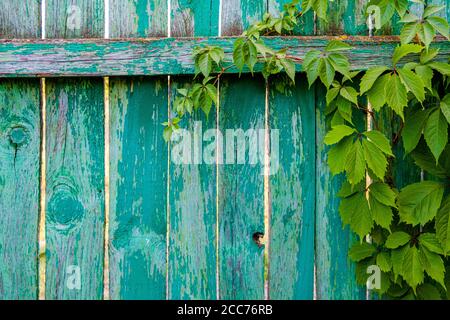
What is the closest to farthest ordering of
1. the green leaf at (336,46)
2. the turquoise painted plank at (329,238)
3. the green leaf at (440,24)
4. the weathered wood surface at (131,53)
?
the green leaf at (440,24) → the green leaf at (336,46) → the weathered wood surface at (131,53) → the turquoise painted plank at (329,238)

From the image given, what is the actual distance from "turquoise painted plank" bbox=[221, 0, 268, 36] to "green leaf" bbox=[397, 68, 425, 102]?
0.50 m

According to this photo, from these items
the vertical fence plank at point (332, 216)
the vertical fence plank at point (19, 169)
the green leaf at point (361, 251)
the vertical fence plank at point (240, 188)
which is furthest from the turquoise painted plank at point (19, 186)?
the green leaf at point (361, 251)

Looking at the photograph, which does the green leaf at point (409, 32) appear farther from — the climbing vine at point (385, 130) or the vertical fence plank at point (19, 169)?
the vertical fence plank at point (19, 169)

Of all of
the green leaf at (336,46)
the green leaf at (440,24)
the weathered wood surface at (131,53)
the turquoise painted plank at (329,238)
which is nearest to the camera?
the green leaf at (440,24)

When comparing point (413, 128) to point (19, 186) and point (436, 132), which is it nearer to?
point (436, 132)

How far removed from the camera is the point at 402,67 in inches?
65.4

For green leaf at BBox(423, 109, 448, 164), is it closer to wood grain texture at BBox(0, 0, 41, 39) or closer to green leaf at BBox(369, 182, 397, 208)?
green leaf at BBox(369, 182, 397, 208)

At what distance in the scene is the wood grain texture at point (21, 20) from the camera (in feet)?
5.74

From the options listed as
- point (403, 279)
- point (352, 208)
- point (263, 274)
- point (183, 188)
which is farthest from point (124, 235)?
point (403, 279)

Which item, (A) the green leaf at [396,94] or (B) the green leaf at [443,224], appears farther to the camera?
(B) the green leaf at [443,224]

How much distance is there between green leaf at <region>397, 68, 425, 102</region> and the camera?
1.49 meters

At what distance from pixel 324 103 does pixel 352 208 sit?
→ 35cm

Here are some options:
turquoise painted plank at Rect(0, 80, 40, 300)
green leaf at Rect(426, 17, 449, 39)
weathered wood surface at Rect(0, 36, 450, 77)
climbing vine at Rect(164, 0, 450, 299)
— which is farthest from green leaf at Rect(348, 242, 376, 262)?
turquoise painted plank at Rect(0, 80, 40, 300)

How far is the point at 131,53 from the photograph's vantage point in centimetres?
167
